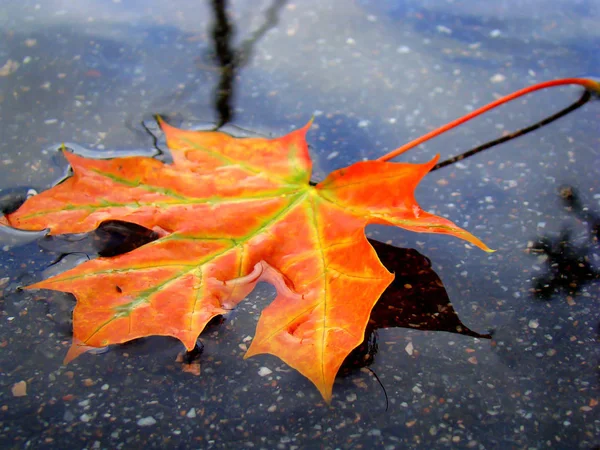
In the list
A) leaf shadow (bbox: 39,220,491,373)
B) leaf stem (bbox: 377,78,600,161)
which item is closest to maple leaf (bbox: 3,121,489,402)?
leaf shadow (bbox: 39,220,491,373)

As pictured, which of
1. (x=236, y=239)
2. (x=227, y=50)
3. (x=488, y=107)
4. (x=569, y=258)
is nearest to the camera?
(x=236, y=239)

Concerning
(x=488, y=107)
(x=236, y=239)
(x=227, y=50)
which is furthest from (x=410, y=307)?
(x=227, y=50)

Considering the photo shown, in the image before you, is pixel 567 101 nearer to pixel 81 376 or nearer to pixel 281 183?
pixel 281 183

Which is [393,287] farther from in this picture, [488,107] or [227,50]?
[227,50]

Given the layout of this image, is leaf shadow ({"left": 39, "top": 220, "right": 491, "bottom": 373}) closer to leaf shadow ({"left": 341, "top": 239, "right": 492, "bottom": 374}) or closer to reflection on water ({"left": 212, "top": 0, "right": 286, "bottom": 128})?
leaf shadow ({"left": 341, "top": 239, "right": 492, "bottom": 374})

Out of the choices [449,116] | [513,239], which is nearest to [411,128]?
[449,116]

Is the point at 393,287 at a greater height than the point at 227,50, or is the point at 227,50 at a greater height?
the point at 227,50

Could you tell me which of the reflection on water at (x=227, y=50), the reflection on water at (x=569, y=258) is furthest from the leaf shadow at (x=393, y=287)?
the reflection on water at (x=227, y=50)

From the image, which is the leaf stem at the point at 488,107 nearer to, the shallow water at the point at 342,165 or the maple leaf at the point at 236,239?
the shallow water at the point at 342,165
